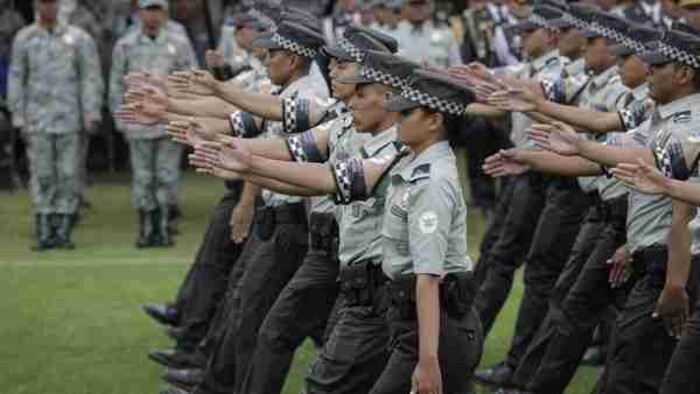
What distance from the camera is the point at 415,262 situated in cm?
812

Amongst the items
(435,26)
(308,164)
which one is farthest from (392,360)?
(435,26)

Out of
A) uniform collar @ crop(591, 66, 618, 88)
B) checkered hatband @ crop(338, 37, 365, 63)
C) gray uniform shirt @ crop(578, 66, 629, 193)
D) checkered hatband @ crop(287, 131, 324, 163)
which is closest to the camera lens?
checkered hatband @ crop(338, 37, 365, 63)

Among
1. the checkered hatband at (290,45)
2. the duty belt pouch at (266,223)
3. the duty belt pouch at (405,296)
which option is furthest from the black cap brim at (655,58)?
the duty belt pouch at (266,223)

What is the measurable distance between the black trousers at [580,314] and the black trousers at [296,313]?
143cm

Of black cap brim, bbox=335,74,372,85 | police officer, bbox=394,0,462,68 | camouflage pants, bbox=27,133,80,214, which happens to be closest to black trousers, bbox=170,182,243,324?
black cap brim, bbox=335,74,372,85

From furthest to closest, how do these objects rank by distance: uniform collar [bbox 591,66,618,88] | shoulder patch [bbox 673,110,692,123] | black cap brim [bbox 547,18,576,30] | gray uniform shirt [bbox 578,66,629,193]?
black cap brim [bbox 547,18,576,30] → uniform collar [bbox 591,66,618,88] → gray uniform shirt [bbox 578,66,629,193] → shoulder patch [bbox 673,110,692,123]

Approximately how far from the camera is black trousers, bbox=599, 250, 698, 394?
932 centimetres

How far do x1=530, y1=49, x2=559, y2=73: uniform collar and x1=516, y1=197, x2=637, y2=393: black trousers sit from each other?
2.46m

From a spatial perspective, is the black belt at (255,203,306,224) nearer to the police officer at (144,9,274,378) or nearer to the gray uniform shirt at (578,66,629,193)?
the police officer at (144,9,274,378)

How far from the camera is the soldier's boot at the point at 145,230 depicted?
18.1 m

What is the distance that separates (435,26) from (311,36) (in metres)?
10.3

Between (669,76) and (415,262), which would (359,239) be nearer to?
(415,262)

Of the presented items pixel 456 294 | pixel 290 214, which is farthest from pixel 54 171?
pixel 456 294

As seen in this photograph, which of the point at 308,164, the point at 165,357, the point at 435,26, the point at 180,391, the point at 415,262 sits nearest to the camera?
the point at 415,262
